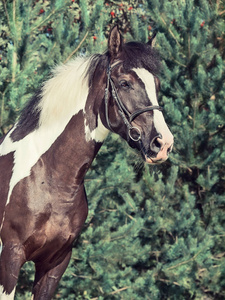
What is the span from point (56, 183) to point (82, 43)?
3.08 meters

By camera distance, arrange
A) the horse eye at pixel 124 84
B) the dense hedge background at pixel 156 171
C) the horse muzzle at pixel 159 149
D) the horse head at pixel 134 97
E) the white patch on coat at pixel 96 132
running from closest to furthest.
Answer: the horse muzzle at pixel 159 149
the horse head at pixel 134 97
the horse eye at pixel 124 84
the white patch on coat at pixel 96 132
the dense hedge background at pixel 156 171

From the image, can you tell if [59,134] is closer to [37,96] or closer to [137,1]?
[37,96]

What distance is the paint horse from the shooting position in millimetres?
3551

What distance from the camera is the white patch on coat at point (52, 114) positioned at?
3742 millimetres

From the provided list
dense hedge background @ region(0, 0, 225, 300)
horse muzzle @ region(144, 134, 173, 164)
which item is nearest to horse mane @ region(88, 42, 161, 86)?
horse muzzle @ region(144, 134, 173, 164)

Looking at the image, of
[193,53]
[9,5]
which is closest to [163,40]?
[193,53]

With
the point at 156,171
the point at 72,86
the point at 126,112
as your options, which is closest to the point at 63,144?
the point at 72,86

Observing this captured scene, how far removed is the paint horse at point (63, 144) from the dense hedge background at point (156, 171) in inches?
84.0

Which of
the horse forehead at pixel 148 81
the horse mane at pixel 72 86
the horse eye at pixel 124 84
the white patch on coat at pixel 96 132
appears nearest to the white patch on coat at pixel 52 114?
the horse mane at pixel 72 86

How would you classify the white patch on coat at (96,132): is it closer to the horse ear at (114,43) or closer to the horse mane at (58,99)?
the horse mane at (58,99)

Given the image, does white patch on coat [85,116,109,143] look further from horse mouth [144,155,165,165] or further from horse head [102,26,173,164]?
horse mouth [144,155,165,165]

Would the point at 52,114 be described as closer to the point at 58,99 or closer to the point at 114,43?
the point at 58,99

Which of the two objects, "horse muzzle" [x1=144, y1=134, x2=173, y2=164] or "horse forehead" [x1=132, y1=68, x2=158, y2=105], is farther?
"horse forehead" [x1=132, y1=68, x2=158, y2=105]

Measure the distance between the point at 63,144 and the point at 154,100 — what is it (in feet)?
2.29
